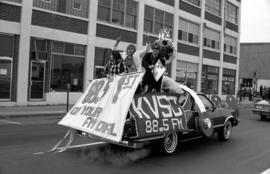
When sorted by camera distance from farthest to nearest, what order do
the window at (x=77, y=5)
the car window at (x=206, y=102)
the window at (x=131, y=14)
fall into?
the window at (x=131, y=14) < the window at (x=77, y=5) < the car window at (x=206, y=102)

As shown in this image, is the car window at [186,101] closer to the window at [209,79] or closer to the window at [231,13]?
the window at [209,79]

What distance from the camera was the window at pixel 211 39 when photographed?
34.9 m

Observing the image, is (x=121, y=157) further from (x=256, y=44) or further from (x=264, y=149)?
(x=256, y=44)

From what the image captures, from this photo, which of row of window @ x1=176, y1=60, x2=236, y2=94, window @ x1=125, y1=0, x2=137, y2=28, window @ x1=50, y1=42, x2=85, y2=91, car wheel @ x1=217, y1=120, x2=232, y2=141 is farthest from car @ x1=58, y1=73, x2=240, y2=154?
row of window @ x1=176, y1=60, x2=236, y2=94

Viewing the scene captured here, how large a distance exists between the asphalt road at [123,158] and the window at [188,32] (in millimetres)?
21798

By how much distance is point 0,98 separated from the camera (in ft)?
55.4

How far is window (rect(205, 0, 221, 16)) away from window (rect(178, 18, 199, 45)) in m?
3.04

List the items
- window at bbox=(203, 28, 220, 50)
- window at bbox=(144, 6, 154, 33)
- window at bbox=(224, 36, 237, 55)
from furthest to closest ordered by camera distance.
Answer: window at bbox=(224, 36, 237, 55) < window at bbox=(203, 28, 220, 50) < window at bbox=(144, 6, 154, 33)

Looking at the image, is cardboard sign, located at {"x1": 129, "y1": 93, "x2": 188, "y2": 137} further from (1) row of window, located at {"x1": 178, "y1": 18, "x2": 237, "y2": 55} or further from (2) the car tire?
(1) row of window, located at {"x1": 178, "y1": 18, "x2": 237, "y2": 55}

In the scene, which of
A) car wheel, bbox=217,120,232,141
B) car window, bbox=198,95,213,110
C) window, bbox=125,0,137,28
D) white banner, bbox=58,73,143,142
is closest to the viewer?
white banner, bbox=58,73,143,142

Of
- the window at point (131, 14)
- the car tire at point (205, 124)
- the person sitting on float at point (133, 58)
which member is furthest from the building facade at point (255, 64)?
the person sitting on float at point (133, 58)

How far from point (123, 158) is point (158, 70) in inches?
78.6

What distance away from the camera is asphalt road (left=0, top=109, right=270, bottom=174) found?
6277mm

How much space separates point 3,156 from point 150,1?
21.0 metres
